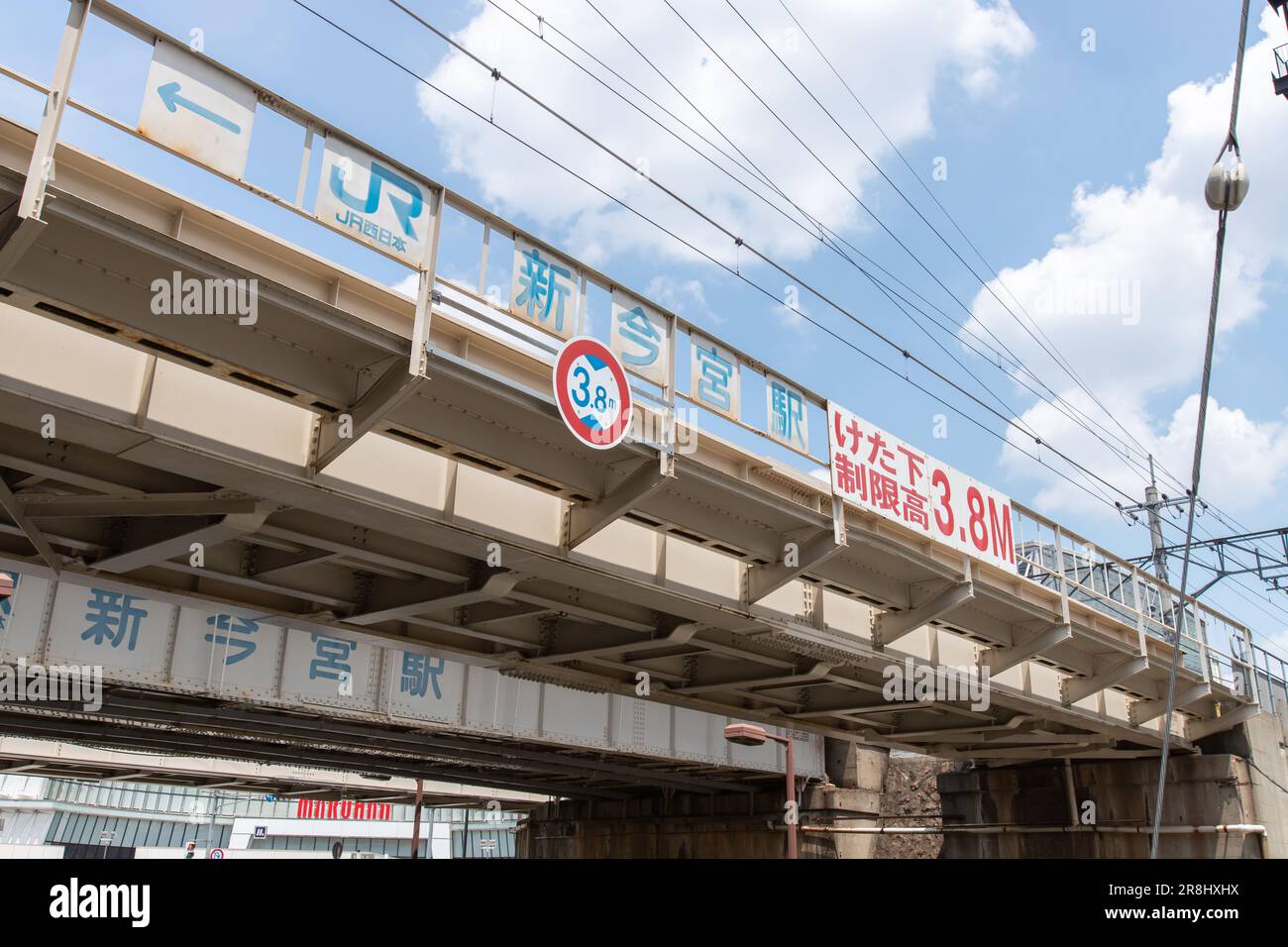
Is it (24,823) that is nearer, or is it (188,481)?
(188,481)

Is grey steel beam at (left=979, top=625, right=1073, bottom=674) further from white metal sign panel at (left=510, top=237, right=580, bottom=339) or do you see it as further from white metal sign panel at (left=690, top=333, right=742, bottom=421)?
white metal sign panel at (left=510, top=237, right=580, bottom=339)

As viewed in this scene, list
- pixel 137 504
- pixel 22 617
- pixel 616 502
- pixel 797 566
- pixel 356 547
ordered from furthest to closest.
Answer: pixel 22 617, pixel 797 566, pixel 356 547, pixel 616 502, pixel 137 504

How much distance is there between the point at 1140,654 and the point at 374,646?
16335mm

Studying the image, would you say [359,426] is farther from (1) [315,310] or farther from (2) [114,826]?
(2) [114,826]

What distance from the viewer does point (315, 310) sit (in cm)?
784

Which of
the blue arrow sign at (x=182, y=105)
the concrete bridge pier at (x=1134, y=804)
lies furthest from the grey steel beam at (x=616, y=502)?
the concrete bridge pier at (x=1134, y=804)

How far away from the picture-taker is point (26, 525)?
9.17m

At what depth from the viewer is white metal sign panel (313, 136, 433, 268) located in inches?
309

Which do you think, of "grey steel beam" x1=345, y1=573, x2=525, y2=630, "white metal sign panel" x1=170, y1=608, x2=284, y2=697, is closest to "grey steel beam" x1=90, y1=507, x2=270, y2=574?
"grey steel beam" x1=345, y1=573, x2=525, y2=630

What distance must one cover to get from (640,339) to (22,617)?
10.8m

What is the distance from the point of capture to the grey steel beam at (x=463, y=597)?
11523 millimetres

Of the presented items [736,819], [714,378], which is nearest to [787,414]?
[714,378]

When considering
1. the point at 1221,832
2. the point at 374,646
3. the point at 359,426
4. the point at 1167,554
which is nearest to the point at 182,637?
the point at 374,646

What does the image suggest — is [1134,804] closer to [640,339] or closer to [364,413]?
[640,339]
